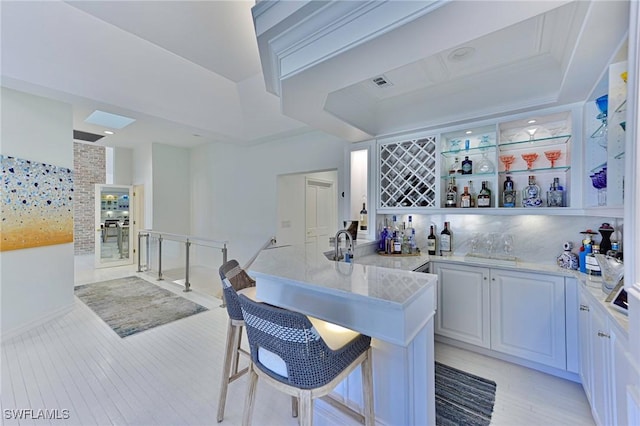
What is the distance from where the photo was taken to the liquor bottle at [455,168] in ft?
9.78

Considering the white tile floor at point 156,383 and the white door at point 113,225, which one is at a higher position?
the white door at point 113,225

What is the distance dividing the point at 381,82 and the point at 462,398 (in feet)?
9.50

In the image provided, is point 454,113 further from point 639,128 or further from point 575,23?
point 639,128

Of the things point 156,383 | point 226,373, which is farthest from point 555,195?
point 156,383

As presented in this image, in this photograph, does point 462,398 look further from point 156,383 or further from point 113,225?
point 113,225

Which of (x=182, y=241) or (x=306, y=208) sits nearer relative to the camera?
(x=182, y=241)

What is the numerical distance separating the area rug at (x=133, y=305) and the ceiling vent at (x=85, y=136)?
123 inches

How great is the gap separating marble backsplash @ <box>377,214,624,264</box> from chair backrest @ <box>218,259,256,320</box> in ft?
7.40

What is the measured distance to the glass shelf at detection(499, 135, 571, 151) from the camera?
7.90 feet

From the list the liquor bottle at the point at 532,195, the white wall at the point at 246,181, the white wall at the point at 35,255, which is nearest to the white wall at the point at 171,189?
the white wall at the point at 246,181

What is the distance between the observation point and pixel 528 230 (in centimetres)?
266

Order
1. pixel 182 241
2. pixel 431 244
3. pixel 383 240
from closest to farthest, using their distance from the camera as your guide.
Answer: pixel 431 244 → pixel 383 240 → pixel 182 241

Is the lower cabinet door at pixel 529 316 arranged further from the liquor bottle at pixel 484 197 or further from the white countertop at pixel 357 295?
the white countertop at pixel 357 295

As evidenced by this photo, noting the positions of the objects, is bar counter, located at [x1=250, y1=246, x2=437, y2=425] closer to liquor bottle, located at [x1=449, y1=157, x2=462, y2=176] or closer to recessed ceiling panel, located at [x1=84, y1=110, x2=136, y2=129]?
liquor bottle, located at [x1=449, y1=157, x2=462, y2=176]
